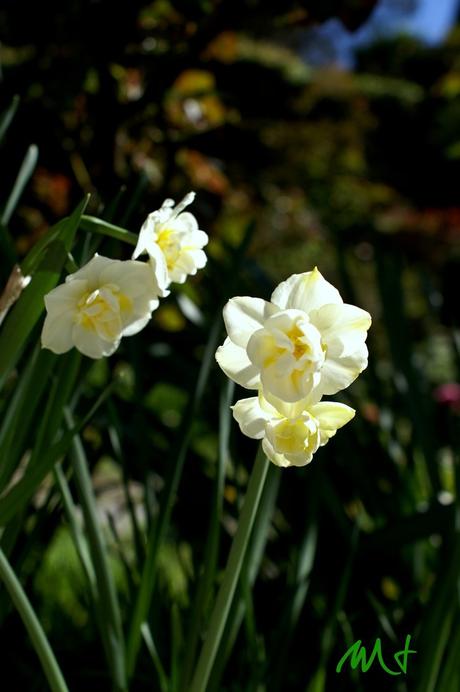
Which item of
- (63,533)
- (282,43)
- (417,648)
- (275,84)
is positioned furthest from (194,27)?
(282,43)

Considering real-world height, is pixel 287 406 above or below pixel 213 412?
above

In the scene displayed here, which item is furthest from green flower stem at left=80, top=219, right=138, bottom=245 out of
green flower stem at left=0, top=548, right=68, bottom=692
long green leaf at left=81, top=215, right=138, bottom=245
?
green flower stem at left=0, top=548, right=68, bottom=692

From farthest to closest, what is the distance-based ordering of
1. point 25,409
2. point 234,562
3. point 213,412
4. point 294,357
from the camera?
point 213,412 → point 25,409 → point 234,562 → point 294,357

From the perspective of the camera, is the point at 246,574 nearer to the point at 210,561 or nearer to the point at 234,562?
the point at 210,561

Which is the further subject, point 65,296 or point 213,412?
point 213,412

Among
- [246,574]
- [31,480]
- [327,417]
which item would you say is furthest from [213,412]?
[327,417]

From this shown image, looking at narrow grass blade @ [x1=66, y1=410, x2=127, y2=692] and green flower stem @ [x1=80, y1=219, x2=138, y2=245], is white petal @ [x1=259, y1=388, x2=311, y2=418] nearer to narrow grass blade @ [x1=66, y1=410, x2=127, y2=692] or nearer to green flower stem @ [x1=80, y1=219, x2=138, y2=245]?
green flower stem @ [x1=80, y1=219, x2=138, y2=245]
